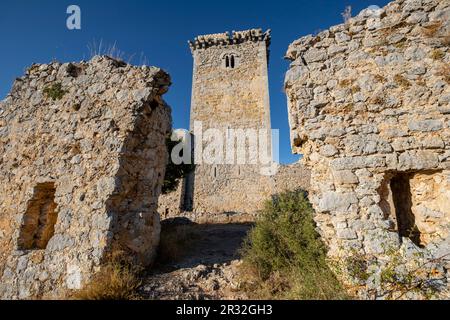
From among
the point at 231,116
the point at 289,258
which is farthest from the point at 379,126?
the point at 231,116

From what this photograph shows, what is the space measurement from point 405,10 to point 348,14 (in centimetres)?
75

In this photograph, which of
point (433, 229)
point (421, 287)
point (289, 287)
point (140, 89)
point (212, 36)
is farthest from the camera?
point (212, 36)

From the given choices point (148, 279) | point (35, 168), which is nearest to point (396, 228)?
point (148, 279)

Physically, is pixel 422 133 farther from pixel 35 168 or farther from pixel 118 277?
pixel 35 168

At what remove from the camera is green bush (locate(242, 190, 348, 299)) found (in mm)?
2979

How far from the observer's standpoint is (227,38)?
56.1 ft

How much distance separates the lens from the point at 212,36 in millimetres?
17359

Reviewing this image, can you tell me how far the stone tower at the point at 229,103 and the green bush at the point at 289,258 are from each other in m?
9.83

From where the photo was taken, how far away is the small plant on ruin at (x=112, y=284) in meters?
3.02

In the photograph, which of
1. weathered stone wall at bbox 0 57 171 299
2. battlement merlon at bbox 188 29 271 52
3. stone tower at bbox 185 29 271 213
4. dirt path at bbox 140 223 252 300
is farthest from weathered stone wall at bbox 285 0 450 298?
battlement merlon at bbox 188 29 271 52

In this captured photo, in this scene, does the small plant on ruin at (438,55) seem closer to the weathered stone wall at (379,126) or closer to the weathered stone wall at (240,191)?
the weathered stone wall at (379,126)

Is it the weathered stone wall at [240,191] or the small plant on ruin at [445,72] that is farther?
the weathered stone wall at [240,191]

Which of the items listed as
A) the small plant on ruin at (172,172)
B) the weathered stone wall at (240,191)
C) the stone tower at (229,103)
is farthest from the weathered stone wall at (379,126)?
the stone tower at (229,103)

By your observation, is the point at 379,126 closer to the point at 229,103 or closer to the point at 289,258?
the point at 289,258
